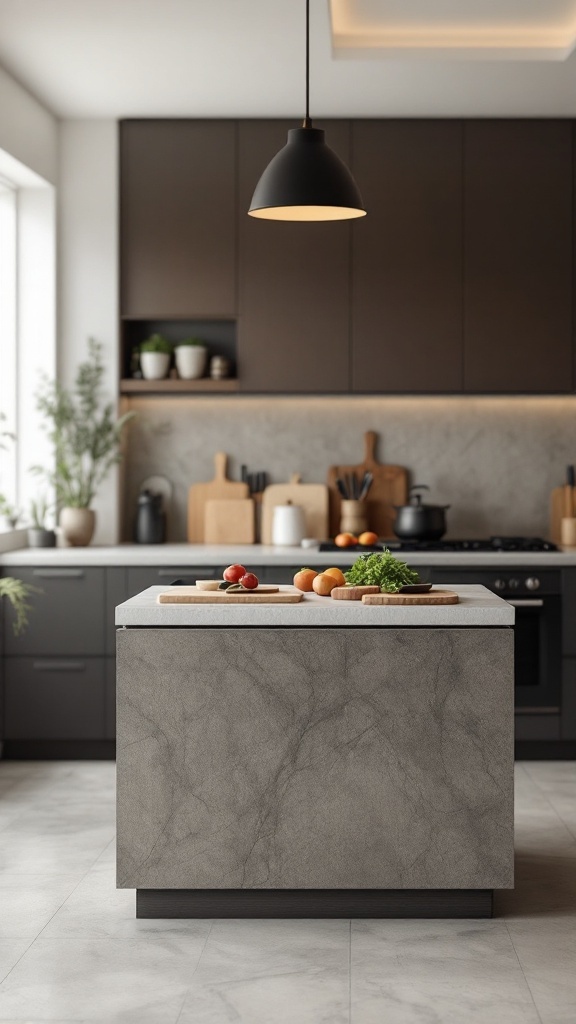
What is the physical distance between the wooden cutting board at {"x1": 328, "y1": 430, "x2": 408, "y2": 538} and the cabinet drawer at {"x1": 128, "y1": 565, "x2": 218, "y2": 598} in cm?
98

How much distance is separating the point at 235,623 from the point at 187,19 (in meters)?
2.41

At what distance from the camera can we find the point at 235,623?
3.48 m

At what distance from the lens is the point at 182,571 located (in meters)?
5.48

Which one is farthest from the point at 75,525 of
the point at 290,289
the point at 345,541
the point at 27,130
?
the point at 27,130

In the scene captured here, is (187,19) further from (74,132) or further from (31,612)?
(31,612)

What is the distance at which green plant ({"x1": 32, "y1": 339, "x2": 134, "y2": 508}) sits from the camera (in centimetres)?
589

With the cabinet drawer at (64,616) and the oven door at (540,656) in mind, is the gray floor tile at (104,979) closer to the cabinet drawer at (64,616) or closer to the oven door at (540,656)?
the cabinet drawer at (64,616)

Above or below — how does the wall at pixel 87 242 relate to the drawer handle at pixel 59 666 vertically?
above

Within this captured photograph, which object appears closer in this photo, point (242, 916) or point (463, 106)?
point (242, 916)

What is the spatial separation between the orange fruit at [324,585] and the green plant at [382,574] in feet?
0.20

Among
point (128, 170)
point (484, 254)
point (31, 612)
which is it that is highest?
point (128, 170)

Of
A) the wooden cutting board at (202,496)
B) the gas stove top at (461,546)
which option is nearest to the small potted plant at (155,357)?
the wooden cutting board at (202,496)

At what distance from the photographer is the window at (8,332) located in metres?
5.95

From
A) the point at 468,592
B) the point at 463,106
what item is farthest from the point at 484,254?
the point at 468,592
